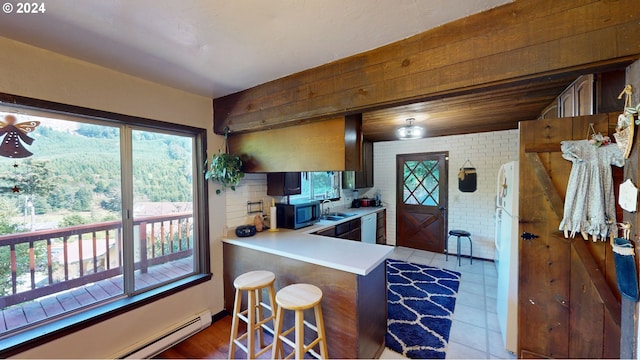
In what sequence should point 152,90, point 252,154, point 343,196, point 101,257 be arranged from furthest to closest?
point 343,196, point 252,154, point 152,90, point 101,257

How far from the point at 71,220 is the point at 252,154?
1496mm

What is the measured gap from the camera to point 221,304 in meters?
2.55

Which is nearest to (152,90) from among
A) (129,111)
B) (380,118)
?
(129,111)

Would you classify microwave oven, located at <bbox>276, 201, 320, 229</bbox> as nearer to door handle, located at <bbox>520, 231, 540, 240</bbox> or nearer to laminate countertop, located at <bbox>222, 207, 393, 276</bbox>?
laminate countertop, located at <bbox>222, 207, 393, 276</bbox>

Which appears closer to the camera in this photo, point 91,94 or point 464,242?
point 91,94

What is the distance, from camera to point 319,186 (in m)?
4.27

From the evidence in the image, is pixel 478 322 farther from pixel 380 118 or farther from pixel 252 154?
pixel 252 154

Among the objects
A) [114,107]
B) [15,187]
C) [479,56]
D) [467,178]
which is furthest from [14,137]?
[467,178]

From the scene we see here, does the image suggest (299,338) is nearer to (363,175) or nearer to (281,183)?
(281,183)

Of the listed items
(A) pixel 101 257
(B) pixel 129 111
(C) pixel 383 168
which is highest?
(B) pixel 129 111

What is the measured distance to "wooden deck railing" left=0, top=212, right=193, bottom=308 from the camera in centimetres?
153

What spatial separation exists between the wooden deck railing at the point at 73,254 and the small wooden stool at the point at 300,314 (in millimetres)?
1430

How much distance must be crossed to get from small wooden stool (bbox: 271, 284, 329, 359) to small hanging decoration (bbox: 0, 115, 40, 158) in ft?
6.61

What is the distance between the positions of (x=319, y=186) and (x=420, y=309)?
2.45 m
